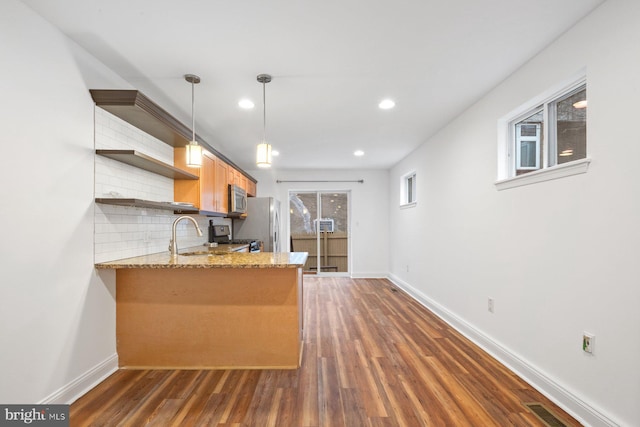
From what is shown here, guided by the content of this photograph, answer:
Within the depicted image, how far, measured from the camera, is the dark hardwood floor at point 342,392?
1895mm

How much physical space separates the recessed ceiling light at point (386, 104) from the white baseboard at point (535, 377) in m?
2.42

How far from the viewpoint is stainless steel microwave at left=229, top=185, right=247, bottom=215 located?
4.66m

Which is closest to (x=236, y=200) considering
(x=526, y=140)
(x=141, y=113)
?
(x=141, y=113)

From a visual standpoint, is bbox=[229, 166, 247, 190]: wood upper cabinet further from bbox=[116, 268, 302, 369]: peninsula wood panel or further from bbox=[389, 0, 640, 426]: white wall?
bbox=[389, 0, 640, 426]: white wall

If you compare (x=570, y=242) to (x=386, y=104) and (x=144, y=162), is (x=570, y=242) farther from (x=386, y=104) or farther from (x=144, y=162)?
(x=144, y=162)

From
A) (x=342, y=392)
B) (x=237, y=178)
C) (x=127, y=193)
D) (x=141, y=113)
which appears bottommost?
(x=342, y=392)

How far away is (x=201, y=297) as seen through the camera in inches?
101

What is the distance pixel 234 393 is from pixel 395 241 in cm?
477

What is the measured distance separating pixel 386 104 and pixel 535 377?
2647mm

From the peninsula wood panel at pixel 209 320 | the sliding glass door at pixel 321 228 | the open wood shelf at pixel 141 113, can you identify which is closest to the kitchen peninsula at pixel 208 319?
the peninsula wood panel at pixel 209 320

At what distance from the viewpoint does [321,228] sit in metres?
7.06

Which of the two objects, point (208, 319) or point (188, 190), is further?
point (188, 190)

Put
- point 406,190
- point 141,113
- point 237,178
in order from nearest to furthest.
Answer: point 141,113 < point 237,178 < point 406,190

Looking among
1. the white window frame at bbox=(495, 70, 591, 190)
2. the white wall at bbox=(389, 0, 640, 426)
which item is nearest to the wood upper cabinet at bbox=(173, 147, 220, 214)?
the white wall at bbox=(389, 0, 640, 426)
